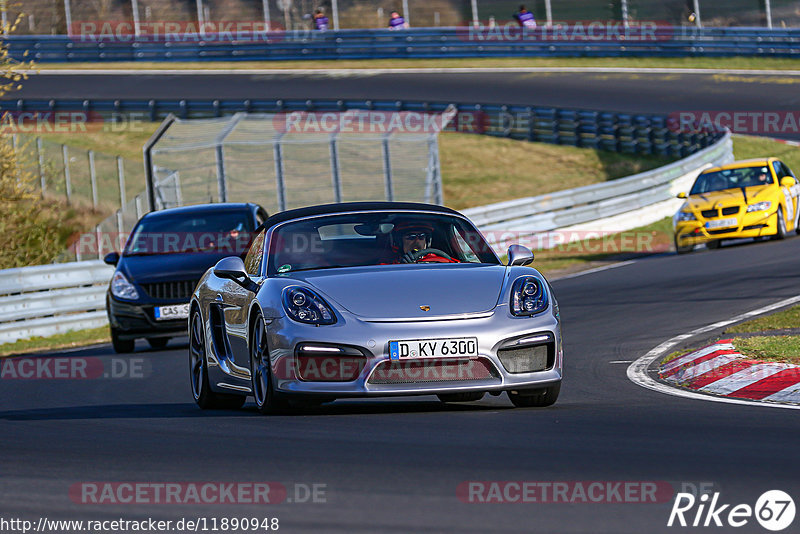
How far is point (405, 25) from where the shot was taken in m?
46.8

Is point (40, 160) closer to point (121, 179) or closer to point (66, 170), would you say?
point (66, 170)

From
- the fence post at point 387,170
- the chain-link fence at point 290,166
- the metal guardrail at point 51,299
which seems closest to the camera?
the metal guardrail at point 51,299

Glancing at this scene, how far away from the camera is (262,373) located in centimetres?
802

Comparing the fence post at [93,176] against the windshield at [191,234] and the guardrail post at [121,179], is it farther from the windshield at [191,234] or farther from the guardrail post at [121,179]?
the windshield at [191,234]

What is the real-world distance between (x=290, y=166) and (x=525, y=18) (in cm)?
2201

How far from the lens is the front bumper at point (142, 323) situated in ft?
50.9

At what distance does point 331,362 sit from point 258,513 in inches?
102

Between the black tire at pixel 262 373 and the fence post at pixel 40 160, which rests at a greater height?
the black tire at pixel 262 373

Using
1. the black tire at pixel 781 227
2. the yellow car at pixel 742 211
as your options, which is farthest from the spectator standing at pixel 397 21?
the black tire at pixel 781 227

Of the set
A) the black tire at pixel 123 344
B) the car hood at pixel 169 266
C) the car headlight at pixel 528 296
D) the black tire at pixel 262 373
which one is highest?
the car headlight at pixel 528 296

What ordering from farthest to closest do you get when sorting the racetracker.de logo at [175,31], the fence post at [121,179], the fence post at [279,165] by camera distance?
the racetracker.de logo at [175,31] → the fence post at [121,179] → the fence post at [279,165]

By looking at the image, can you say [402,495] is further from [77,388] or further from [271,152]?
[271,152]

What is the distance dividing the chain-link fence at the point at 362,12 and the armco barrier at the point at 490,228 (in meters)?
13.8

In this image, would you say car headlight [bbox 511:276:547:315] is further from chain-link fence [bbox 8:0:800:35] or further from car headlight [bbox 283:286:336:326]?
chain-link fence [bbox 8:0:800:35]
